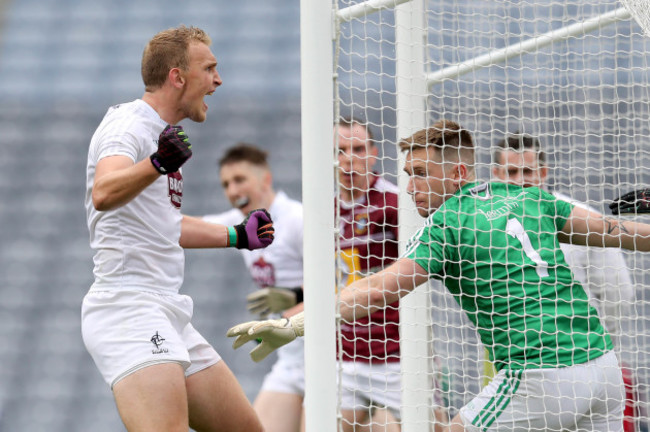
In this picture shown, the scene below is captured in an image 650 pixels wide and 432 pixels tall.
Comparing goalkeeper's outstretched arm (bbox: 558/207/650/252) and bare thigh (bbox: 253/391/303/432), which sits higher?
goalkeeper's outstretched arm (bbox: 558/207/650/252)

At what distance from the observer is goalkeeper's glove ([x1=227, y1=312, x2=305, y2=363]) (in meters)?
3.38

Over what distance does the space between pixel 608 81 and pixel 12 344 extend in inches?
253

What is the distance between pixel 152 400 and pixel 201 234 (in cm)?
72

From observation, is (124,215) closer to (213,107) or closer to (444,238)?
(444,238)

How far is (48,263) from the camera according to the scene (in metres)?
10.6

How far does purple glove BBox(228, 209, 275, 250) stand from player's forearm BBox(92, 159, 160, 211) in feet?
1.97

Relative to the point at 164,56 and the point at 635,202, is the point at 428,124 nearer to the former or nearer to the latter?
the point at 635,202

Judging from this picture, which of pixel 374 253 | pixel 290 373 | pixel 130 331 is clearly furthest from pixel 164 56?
pixel 290 373

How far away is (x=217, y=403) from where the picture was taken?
3.37 m

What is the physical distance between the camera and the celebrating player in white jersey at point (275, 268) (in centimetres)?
506

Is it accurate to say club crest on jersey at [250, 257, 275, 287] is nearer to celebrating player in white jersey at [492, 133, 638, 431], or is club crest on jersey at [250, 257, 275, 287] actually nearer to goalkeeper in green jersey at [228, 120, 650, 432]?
celebrating player in white jersey at [492, 133, 638, 431]

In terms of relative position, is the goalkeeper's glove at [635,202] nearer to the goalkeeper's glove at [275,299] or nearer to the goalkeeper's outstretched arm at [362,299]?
the goalkeeper's outstretched arm at [362,299]

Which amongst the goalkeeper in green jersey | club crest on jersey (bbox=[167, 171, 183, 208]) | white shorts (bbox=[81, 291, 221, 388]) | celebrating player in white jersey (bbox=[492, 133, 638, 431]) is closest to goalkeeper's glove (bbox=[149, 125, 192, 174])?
club crest on jersey (bbox=[167, 171, 183, 208])

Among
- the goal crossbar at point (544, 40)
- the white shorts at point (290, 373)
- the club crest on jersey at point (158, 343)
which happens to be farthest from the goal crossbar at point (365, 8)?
the white shorts at point (290, 373)
